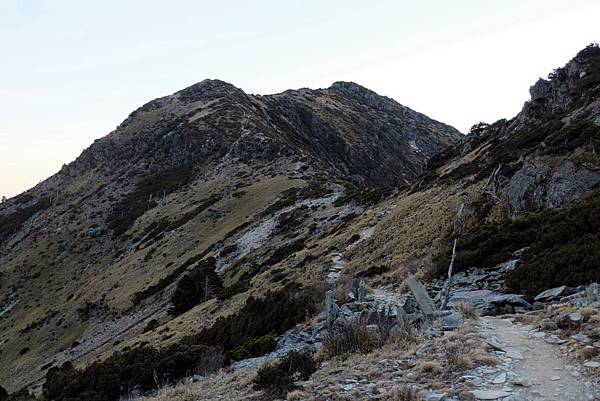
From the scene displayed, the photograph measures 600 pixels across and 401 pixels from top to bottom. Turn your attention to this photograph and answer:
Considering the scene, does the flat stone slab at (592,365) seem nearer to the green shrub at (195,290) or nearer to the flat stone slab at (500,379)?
the flat stone slab at (500,379)

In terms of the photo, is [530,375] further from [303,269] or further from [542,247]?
[303,269]

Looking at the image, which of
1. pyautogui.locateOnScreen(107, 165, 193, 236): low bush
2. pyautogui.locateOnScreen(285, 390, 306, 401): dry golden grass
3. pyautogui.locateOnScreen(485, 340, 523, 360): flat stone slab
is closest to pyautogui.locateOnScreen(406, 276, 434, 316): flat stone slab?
pyautogui.locateOnScreen(485, 340, 523, 360): flat stone slab

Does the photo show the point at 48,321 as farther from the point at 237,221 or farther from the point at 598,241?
the point at 598,241

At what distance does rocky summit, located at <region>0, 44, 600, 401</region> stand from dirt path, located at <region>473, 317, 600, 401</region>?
5 centimetres

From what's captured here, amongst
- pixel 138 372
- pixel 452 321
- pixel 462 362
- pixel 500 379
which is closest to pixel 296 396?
pixel 462 362

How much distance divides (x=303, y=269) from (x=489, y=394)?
26.2 meters

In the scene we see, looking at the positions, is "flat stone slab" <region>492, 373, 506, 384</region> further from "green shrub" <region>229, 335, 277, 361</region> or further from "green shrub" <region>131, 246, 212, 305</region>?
"green shrub" <region>131, 246, 212, 305</region>

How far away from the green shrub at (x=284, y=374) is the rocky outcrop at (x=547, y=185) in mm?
15146

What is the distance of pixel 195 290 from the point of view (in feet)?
137

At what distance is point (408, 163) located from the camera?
141 m

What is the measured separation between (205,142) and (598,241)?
91.2 m

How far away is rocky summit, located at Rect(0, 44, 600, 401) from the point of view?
9977mm

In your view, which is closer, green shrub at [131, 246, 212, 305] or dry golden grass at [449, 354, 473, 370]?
dry golden grass at [449, 354, 473, 370]

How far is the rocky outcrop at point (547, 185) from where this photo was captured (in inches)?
811
